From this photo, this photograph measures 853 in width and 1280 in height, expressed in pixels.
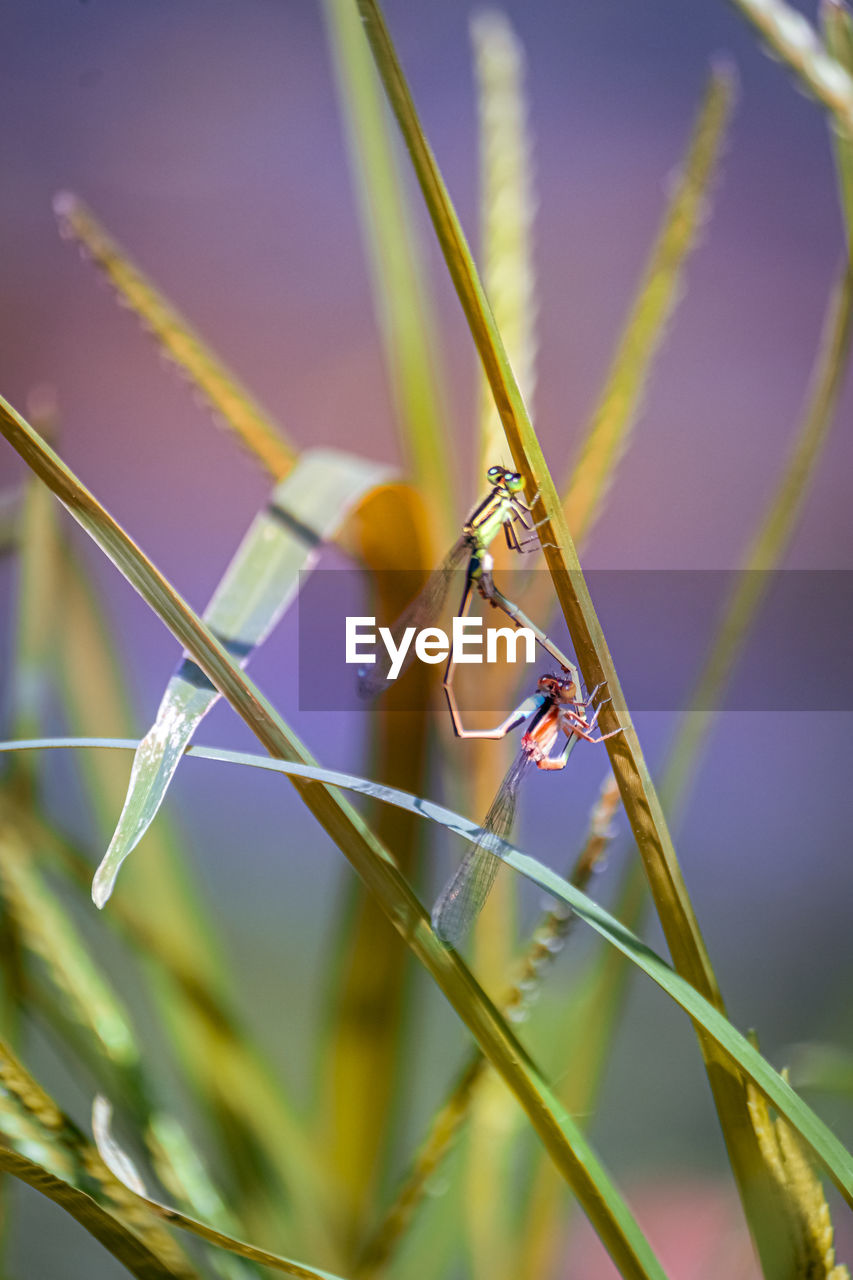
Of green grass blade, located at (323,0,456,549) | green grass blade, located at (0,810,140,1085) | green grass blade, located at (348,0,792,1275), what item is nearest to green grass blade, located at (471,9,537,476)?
green grass blade, located at (323,0,456,549)

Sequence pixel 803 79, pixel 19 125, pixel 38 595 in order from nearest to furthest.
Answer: pixel 803 79
pixel 38 595
pixel 19 125

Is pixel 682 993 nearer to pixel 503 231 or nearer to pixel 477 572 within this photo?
pixel 477 572

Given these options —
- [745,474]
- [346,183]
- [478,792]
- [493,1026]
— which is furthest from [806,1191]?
[346,183]

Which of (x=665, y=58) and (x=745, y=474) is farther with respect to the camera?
(x=745, y=474)

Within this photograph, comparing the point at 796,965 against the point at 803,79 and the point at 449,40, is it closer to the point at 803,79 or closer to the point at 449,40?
the point at 803,79

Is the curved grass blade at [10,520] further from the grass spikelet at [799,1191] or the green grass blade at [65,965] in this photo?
the grass spikelet at [799,1191]

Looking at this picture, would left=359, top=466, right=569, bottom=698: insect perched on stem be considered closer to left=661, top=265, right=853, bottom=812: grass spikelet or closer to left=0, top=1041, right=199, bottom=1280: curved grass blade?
left=661, top=265, right=853, bottom=812: grass spikelet

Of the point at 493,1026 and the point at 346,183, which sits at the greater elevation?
the point at 346,183
